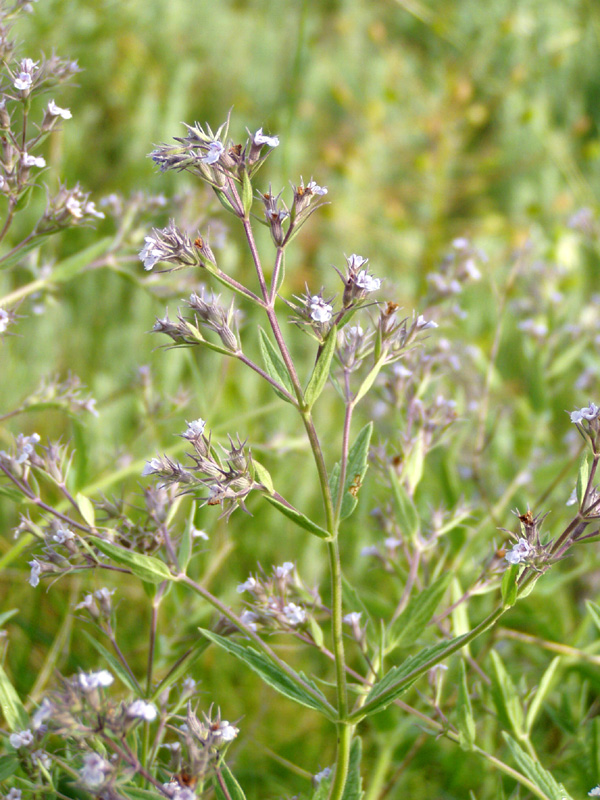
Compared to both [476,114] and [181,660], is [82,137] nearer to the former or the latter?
[476,114]

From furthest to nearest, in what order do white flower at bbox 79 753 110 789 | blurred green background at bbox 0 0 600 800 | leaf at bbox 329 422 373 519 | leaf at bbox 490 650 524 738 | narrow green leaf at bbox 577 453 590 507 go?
blurred green background at bbox 0 0 600 800 → leaf at bbox 490 650 524 738 → leaf at bbox 329 422 373 519 → narrow green leaf at bbox 577 453 590 507 → white flower at bbox 79 753 110 789

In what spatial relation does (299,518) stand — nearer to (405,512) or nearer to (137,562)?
(137,562)

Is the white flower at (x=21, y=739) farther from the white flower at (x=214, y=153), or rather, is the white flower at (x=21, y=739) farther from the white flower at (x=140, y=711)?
the white flower at (x=214, y=153)

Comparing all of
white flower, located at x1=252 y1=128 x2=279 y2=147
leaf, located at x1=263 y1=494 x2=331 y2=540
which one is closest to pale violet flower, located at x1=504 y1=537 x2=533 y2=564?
leaf, located at x1=263 y1=494 x2=331 y2=540

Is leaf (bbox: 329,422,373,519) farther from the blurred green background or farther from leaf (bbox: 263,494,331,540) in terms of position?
the blurred green background

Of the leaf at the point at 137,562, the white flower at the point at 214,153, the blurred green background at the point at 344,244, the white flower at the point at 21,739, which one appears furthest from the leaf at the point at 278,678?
the white flower at the point at 214,153

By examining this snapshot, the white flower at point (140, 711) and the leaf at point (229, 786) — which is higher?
the white flower at point (140, 711)
